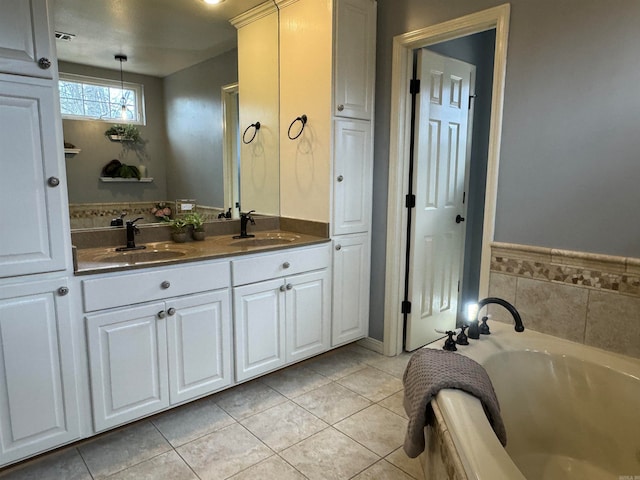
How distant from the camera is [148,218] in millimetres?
2463

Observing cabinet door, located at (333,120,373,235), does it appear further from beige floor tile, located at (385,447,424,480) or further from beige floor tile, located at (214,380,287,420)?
beige floor tile, located at (385,447,424,480)

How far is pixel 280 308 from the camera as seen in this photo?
2480mm

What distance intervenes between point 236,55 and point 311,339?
2.01 metres

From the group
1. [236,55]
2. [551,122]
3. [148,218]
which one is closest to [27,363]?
[148,218]

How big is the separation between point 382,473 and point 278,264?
3.96 feet

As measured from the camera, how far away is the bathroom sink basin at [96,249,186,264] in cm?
205

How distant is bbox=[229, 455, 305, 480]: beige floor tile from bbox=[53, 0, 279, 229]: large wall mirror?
59.6 inches

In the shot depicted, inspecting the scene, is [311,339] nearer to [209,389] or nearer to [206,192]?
[209,389]

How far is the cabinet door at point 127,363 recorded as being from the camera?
183cm

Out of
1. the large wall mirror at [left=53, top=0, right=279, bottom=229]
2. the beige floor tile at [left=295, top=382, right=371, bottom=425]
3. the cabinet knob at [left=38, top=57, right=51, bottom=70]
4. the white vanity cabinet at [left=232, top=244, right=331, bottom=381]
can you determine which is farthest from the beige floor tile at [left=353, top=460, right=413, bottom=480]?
the cabinet knob at [left=38, top=57, right=51, bottom=70]

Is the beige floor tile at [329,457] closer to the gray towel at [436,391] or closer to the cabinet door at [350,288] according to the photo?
the gray towel at [436,391]

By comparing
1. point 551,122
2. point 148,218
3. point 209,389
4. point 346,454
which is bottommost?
point 346,454

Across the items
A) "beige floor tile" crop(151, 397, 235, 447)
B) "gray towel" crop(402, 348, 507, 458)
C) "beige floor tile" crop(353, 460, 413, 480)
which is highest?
"gray towel" crop(402, 348, 507, 458)

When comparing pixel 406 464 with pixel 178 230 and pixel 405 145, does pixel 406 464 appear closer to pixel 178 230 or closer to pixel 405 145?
pixel 178 230
